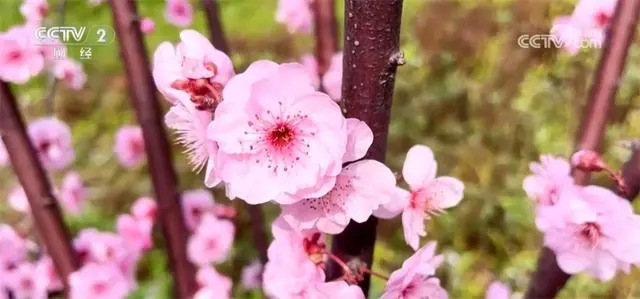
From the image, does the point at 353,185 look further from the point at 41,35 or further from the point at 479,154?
the point at 479,154

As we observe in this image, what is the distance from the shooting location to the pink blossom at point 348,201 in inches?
20.3

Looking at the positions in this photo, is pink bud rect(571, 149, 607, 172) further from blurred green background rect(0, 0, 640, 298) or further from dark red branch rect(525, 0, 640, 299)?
blurred green background rect(0, 0, 640, 298)

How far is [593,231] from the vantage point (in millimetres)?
654

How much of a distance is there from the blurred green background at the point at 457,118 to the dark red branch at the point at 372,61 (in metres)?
0.91

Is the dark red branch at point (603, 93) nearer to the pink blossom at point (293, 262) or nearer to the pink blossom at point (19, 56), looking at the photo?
the pink blossom at point (293, 262)

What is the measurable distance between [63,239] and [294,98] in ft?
1.84

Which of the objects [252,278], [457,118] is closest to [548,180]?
[252,278]

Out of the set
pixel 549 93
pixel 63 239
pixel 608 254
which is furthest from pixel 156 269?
pixel 608 254

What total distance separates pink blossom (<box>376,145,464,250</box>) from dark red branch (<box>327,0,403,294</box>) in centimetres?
4

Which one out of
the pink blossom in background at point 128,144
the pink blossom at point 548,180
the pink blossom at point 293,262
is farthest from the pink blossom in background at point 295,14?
the pink blossom at point 293,262

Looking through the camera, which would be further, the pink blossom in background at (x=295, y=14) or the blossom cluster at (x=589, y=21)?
the pink blossom in background at (x=295, y=14)

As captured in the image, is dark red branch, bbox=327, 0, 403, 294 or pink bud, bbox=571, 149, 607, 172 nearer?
dark red branch, bbox=327, 0, 403, 294

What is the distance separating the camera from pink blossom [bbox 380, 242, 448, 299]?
53cm

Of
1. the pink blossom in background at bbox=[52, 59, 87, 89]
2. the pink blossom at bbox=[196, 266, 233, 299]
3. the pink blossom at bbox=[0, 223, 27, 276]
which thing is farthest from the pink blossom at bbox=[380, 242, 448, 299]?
the pink blossom in background at bbox=[52, 59, 87, 89]
